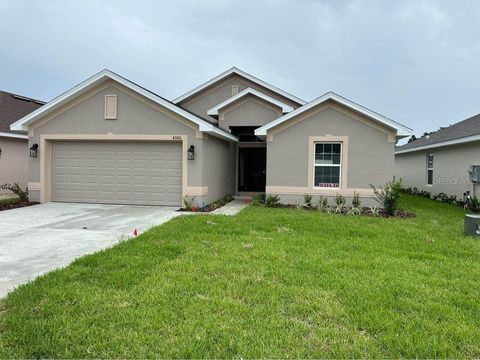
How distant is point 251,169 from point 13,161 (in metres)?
10.6

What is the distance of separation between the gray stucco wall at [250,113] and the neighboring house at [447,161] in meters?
7.81

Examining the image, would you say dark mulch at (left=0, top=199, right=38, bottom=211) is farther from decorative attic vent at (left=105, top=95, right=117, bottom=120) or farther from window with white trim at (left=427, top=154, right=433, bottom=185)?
window with white trim at (left=427, top=154, right=433, bottom=185)

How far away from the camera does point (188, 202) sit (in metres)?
12.2

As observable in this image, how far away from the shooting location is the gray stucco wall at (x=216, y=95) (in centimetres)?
1767

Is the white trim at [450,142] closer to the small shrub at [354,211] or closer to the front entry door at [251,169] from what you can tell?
the small shrub at [354,211]

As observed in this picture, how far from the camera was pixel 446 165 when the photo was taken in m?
17.6

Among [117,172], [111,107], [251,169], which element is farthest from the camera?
[251,169]

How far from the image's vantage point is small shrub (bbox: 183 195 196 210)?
12004 mm

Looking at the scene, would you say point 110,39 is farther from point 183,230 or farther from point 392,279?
point 392,279

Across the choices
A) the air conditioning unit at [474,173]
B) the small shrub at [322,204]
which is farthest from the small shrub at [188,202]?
the air conditioning unit at [474,173]

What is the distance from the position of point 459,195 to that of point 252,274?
46.7ft

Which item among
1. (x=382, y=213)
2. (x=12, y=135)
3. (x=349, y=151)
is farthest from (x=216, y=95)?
(x=382, y=213)

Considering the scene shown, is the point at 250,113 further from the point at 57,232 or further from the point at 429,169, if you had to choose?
the point at 429,169

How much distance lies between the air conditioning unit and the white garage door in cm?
1106
